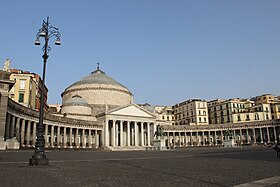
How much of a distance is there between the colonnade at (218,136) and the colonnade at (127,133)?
8.86 meters

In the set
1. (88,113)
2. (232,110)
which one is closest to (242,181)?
(88,113)

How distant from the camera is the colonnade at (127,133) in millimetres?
71812

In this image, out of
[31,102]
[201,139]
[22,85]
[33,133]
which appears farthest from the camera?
[201,139]

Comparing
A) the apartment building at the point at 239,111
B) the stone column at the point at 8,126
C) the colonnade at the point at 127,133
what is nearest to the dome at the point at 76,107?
the colonnade at the point at 127,133

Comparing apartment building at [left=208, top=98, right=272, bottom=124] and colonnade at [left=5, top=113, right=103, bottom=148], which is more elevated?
apartment building at [left=208, top=98, right=272, bottom=124]

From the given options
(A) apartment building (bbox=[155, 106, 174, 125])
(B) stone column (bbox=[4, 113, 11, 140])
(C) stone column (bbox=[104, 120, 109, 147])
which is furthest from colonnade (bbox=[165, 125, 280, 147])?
(B) stone column (bbox=[4, 113, 11, 140])

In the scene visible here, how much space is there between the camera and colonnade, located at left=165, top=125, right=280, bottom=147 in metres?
83.8

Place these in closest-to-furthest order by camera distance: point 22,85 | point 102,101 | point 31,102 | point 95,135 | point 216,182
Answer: point 216,182 < point 22,85 < point 31,102 < point 95,135 < point 102,101

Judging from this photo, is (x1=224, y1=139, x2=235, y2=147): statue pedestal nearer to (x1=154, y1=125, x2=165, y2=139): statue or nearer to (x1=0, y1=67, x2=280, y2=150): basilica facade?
(x1=0, y1=67, x2=280, y2=150): basilica facade

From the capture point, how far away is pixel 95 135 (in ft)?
237

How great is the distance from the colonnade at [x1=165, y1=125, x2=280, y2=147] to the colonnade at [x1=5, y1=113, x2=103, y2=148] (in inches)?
1015

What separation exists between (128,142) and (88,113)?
15.0 m

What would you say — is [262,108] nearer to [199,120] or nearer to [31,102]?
[199,120]

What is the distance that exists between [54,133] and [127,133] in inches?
801
